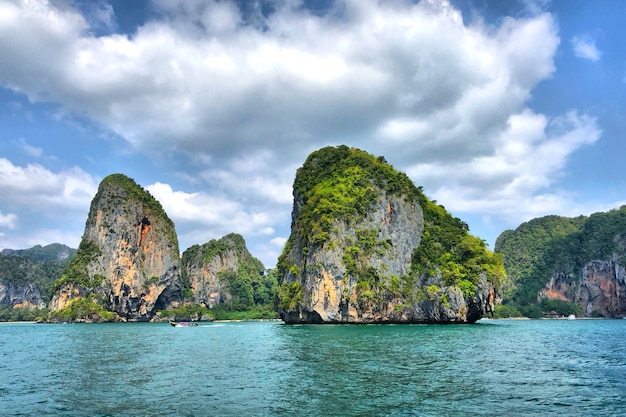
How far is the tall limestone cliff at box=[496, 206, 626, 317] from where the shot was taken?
14950 centimetres

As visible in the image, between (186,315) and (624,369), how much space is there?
123362mm

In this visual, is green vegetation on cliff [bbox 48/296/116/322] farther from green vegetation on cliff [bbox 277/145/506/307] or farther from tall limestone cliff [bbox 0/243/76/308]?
green vegetation on cliff [bbox 277/145/506/307]

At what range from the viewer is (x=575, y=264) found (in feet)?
536

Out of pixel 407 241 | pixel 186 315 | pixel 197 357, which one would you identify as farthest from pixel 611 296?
pixel 197 357

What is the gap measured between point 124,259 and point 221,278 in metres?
38.3

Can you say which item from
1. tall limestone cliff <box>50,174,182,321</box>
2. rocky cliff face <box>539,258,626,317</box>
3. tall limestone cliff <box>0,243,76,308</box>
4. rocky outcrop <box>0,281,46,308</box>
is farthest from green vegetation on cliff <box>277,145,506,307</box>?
rocky outcrop <box>0,281,46,308</box>

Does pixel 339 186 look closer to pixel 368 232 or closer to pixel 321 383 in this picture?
pixel 368 232

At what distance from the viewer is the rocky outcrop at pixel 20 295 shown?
16650 cm

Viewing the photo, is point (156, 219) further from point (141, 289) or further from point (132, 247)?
point (141, 289)

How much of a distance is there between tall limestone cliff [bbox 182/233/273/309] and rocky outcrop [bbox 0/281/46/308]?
5714 cm

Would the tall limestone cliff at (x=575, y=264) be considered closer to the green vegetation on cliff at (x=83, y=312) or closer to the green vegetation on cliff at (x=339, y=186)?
the green vegetation on cliff at (x=339, y=186)

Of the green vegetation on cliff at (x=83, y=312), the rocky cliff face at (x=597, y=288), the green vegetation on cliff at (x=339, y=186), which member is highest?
the green vegetation on cliff at (x=339, y=186)

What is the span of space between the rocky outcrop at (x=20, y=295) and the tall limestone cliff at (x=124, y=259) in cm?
5937

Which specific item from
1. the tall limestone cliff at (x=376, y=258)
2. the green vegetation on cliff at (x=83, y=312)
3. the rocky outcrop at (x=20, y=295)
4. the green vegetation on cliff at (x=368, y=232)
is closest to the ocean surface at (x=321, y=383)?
the tall limestone cliff at (x=376, y=258)
